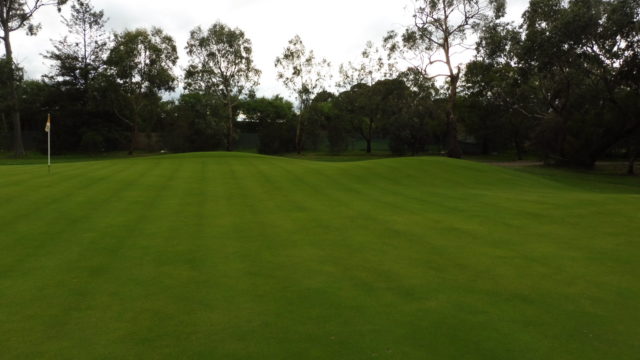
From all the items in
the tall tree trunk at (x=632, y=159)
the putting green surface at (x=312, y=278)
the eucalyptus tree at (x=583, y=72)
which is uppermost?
the eucalyptus tree at (x=583, y=72)

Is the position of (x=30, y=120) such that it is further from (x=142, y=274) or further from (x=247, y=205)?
(x=142, y=274)

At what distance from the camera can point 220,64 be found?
156ft

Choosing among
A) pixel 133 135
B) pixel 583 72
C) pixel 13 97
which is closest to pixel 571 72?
pixel 583 72

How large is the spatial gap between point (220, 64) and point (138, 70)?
838cm

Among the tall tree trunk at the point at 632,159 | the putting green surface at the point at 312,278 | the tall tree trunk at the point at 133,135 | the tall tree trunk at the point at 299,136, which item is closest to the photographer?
the putting green surface at the point at 312,278

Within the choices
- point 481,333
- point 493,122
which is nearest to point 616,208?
point 481,333

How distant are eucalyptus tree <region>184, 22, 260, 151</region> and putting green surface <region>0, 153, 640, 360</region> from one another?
36.2 meters

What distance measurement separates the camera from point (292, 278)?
612cm

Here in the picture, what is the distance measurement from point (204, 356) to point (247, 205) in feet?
25.2

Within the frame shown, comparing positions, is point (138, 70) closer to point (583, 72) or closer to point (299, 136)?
point (299, 136)

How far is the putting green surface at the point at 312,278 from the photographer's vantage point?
171 inches

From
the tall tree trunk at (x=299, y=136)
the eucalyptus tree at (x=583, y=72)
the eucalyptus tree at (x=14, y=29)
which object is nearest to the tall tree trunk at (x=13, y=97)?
the eucalyptus tree at (x=14, y=29)

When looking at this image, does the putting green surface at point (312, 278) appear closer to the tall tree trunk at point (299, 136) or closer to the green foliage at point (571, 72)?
the green foliage at point (571, 72)

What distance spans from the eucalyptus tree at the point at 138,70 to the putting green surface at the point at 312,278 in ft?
105
